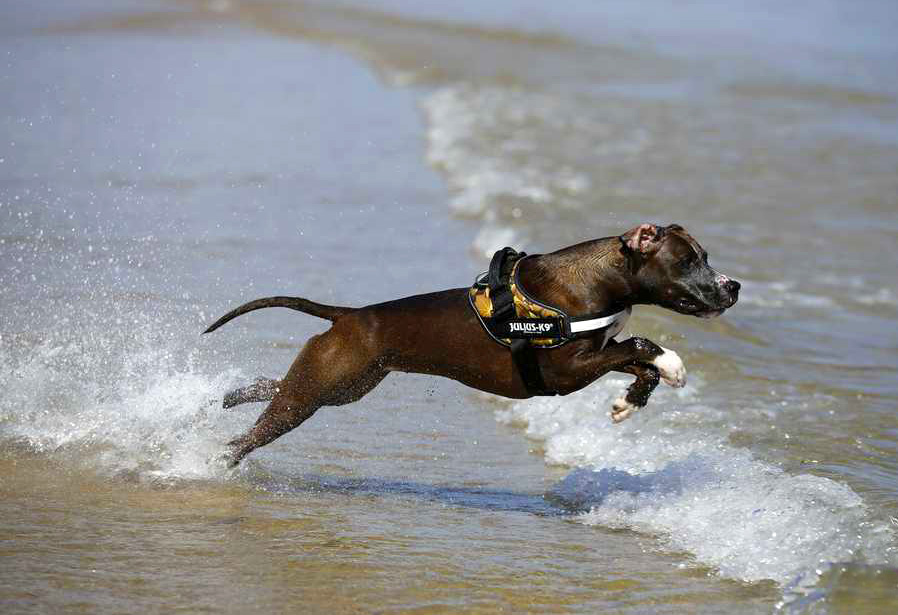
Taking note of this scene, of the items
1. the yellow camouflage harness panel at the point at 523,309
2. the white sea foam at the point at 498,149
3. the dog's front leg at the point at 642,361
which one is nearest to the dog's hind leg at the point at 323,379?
the yellow camouflage harness panel at the point at 523,309

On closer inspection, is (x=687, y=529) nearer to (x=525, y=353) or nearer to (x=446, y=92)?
(x=525, y=353)

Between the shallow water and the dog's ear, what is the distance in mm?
1438

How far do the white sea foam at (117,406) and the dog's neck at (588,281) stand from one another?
2.11 m

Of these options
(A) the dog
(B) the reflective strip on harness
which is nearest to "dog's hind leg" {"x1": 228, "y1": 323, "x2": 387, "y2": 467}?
(A) the dog

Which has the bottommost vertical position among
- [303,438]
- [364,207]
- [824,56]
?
[303,438]

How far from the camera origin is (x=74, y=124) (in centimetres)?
1478

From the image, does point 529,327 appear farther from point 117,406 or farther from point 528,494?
point 117,406

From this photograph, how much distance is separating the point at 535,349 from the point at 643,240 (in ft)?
2.54

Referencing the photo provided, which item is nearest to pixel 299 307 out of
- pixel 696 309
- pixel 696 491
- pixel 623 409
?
pixel 623 409

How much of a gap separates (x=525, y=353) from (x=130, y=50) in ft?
58.3

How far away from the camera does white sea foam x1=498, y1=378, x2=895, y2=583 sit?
590cm

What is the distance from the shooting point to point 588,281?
622 cm

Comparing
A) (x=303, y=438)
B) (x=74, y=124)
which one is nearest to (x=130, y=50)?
(x=74, y=124)

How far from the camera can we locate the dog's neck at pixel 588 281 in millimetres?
6207
